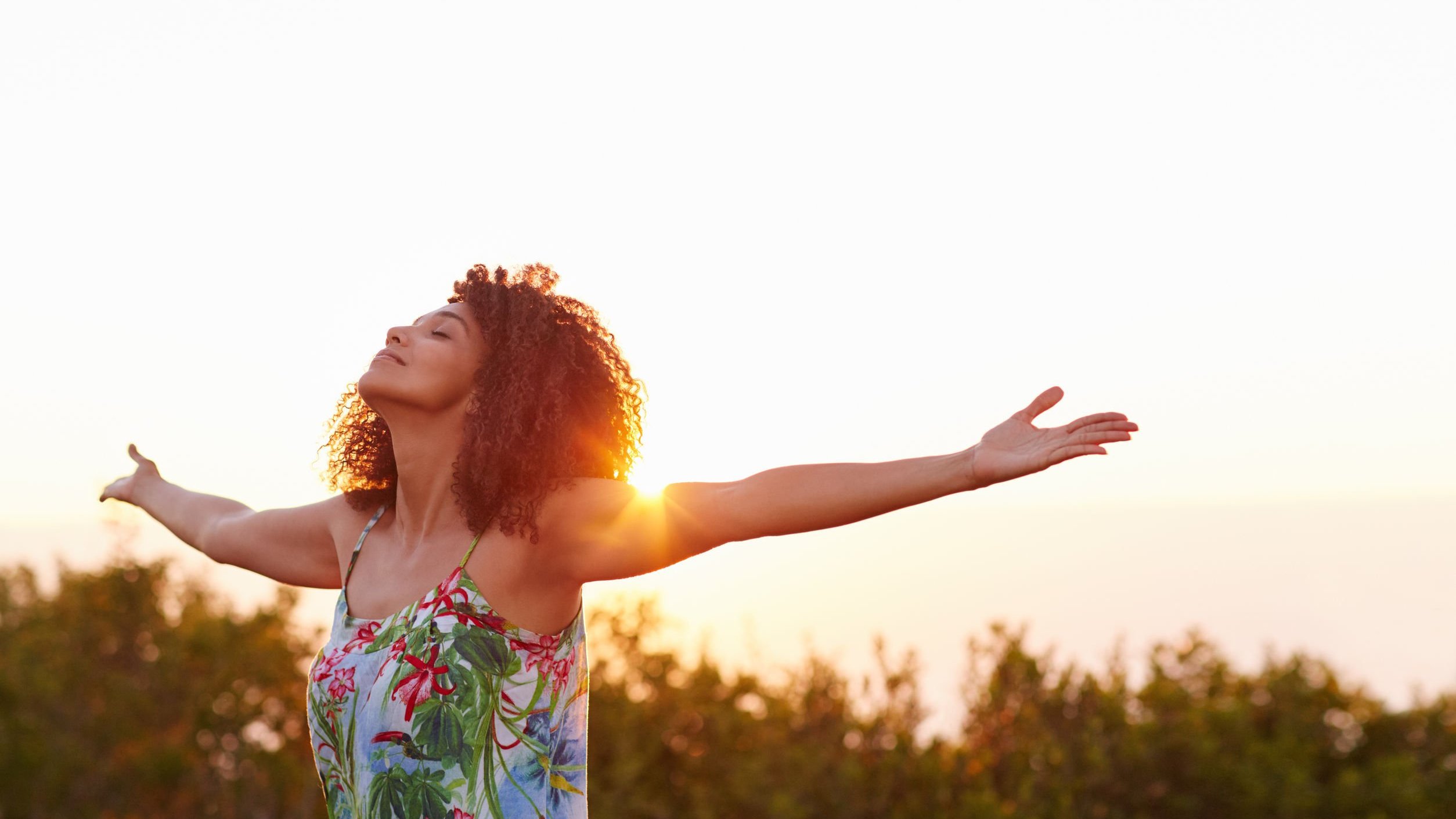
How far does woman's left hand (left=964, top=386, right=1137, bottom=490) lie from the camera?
2453 millimetres

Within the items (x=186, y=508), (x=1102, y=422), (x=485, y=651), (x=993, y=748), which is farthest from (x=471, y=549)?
(x=993, y=748)

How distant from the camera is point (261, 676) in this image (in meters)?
7.91

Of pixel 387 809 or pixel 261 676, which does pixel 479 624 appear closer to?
pixel 387 809

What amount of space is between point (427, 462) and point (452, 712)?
648mm

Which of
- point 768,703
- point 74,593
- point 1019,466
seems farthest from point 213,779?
point 1019,466

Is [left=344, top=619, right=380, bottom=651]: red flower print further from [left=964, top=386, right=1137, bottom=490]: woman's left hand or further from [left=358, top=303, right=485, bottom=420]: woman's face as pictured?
[left=964, top=386, right=1137, bottom=490]: woman's left hand

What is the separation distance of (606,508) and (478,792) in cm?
68

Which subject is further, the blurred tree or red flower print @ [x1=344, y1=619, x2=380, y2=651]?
the blurred tree

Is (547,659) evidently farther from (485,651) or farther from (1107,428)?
A: (1107,428)

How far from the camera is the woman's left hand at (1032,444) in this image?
8.05 feet

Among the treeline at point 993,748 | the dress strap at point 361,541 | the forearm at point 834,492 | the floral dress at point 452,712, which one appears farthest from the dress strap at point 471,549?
the treeline at point 993,748

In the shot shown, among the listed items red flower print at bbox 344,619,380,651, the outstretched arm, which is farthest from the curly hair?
red flower print at bbox 344,619,380,651

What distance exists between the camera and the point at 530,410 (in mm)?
3010

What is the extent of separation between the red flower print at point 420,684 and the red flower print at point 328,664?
229mm
